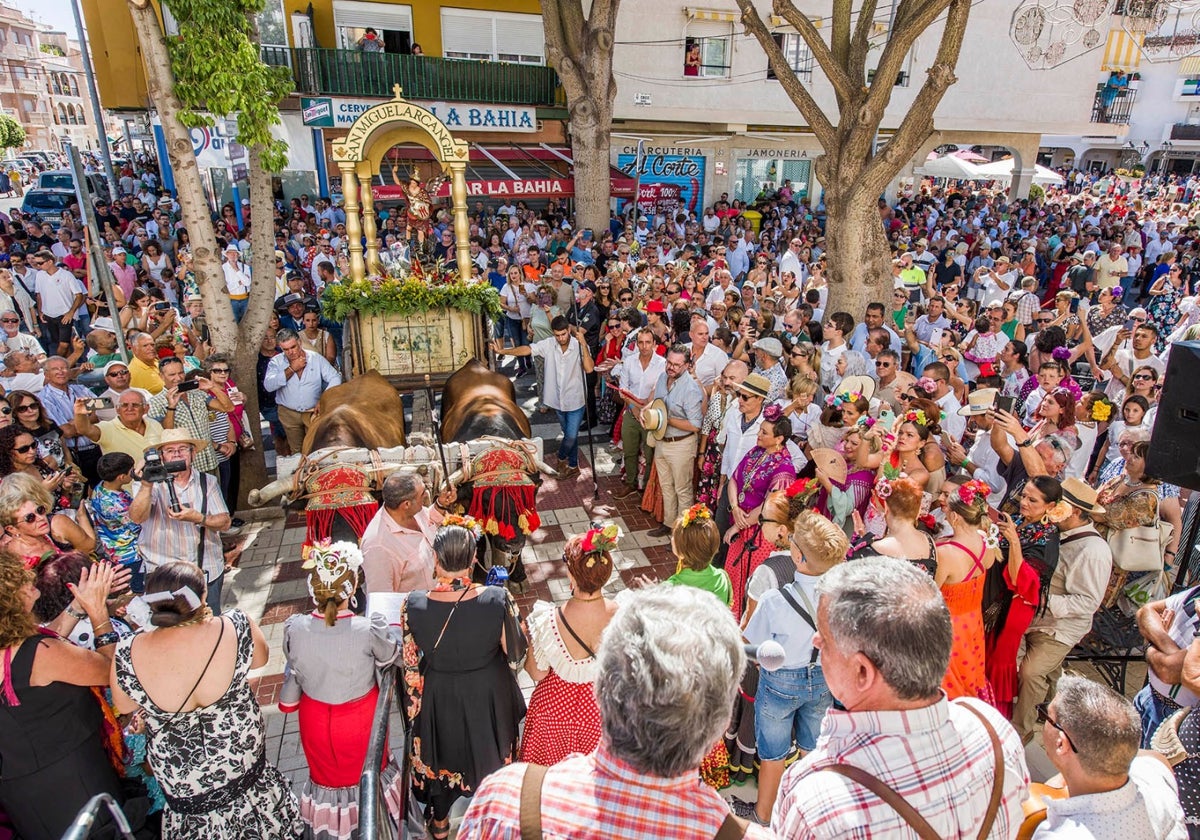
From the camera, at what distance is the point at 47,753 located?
2.93m

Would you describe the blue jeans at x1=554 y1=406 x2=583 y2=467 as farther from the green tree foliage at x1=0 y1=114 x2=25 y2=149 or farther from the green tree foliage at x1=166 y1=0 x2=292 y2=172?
the green tree foliage at x1=0 y1=114 x2=25 y2=149

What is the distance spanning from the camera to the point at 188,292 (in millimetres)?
11016

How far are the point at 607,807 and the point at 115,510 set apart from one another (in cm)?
443

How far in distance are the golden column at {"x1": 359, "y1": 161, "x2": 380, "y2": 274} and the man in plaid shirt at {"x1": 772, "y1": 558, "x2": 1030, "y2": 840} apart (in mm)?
7041

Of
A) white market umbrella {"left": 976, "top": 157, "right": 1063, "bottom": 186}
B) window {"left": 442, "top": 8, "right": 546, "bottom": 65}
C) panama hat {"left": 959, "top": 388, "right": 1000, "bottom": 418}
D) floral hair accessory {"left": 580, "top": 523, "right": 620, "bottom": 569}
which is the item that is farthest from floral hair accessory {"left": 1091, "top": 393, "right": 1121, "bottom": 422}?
white market umbrella {"left": 976, "top": 157, "right": 1063, "bottom": 186}

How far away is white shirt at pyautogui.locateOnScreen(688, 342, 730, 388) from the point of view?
699 cm

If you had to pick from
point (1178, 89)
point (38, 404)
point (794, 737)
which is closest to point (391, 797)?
point (794, 737)

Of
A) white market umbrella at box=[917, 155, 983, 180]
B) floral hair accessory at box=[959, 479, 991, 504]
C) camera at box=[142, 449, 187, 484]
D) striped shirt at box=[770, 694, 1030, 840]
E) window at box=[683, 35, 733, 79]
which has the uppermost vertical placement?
window at box=[683, 35, 733, 79]

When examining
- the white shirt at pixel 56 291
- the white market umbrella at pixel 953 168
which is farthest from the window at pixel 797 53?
the white shirt at pixel 56 291

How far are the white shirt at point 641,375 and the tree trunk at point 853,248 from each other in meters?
3.76

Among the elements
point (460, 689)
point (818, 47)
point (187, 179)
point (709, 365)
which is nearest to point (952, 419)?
point (709, 365)

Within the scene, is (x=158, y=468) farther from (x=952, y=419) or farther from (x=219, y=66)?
(x=952, y=419)

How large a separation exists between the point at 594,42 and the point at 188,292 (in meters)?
8.78

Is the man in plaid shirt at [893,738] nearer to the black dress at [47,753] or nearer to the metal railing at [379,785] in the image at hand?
the metal railing at [379,785]
